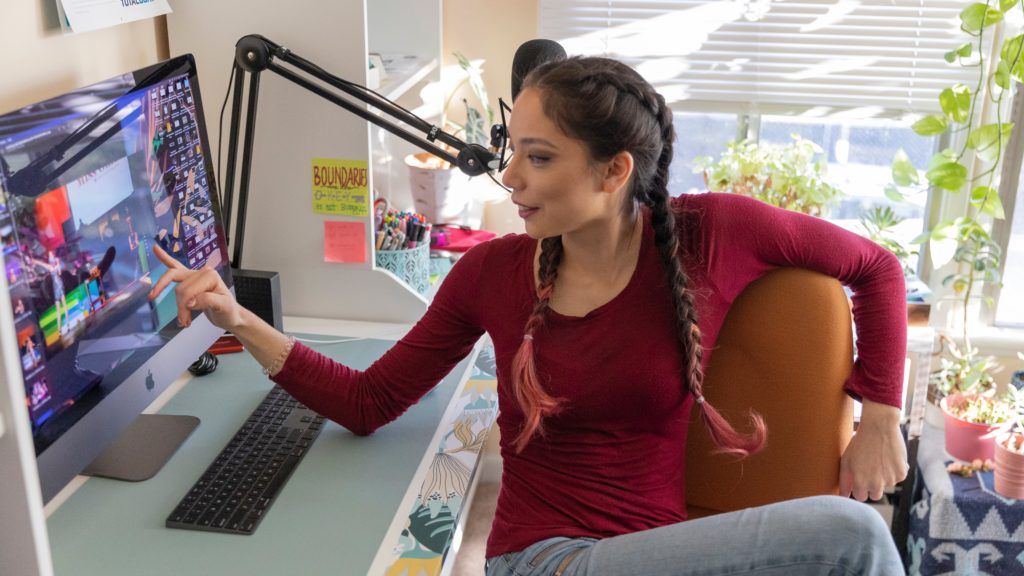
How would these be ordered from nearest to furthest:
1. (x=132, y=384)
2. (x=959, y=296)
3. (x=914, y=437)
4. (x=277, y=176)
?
(x=132, y=384) < (x=277, y=176) < (x=914, y=437) < (x=959, y=296)

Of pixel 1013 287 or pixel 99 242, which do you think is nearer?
pixel 99 242

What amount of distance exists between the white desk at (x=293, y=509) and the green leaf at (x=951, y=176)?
1346 mm

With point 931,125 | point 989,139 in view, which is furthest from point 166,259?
point 989,139

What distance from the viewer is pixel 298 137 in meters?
1.77

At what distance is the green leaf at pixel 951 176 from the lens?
2326 millimetres

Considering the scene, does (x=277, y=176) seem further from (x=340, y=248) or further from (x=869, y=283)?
(x=869, y=283)

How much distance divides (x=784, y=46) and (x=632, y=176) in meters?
1.19

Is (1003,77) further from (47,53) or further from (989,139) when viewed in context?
(47,53)

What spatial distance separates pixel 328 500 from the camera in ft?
4.19

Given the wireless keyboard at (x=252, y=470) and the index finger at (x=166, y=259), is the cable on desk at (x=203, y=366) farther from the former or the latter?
the index finger at (x=166, y=259)

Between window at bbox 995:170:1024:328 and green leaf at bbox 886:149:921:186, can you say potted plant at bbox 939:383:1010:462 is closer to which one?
window at bbox 995:170:1024:328

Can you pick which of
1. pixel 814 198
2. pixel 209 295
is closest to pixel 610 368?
pixel 209 295

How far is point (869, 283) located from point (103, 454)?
3.59ft

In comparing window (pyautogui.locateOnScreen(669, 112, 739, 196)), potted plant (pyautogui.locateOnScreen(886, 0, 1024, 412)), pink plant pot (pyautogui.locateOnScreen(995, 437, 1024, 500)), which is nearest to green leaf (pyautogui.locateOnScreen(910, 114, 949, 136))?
potted plant (pyautogui.locateOnScreen(886, 0, 1024, 412))
